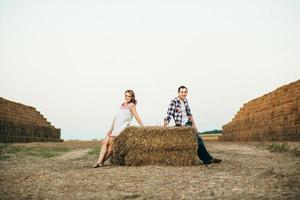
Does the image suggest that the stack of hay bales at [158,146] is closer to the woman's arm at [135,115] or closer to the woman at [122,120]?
the woman at [122,120]

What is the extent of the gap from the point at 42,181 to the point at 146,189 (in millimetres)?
1627

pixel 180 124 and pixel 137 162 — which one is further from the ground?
pixel 180 124

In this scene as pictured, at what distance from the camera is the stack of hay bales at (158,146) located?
732 cm

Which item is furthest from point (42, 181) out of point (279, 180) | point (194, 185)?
point (279, 180)

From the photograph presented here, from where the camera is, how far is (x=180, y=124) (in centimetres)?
785

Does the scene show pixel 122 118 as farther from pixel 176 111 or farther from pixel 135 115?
pixel 176 111

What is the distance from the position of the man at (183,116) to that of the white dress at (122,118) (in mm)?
810

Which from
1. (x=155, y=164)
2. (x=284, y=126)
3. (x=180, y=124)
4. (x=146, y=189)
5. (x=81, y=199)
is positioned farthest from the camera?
(x=284, y=126)

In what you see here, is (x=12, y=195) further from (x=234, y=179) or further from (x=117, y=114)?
(x=117, y=114)

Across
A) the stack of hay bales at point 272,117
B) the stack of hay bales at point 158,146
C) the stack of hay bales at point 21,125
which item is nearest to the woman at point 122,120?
the stack of hay bales at point 158,146

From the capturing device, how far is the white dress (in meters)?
7.55

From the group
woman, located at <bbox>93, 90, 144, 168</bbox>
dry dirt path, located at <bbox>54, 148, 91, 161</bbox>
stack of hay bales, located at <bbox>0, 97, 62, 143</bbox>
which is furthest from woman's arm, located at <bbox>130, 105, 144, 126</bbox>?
stack of hay bales, located at <bbox>0, 97, 62, 143</bbox>

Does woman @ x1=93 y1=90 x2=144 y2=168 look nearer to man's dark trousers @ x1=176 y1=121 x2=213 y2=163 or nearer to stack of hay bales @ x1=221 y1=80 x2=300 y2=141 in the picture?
man's dark trousers @ x1=176 y1=121 x2=213 y2=163

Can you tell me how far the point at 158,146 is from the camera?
7.36 metres
